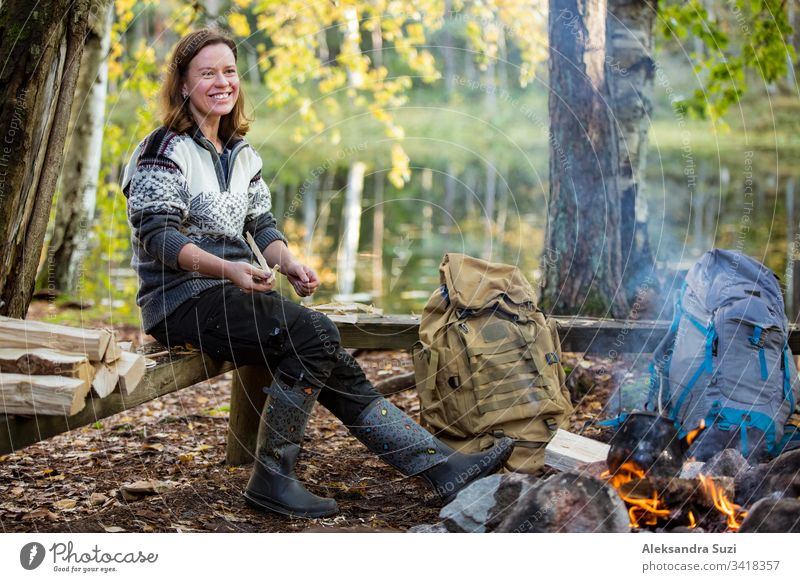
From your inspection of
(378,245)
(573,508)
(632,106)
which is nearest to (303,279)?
(573,508)

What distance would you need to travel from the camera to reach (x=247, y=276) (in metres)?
2.53

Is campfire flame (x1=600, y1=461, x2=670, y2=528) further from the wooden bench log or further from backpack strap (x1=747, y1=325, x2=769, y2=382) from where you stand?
the wooden bench log

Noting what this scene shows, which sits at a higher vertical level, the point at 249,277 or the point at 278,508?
the point at 249,277

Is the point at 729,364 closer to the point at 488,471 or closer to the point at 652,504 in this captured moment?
the point at 652,504

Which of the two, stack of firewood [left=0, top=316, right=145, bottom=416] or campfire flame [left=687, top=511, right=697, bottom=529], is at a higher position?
stack of firewood [left=0, top=316, right=145, bottom=416]

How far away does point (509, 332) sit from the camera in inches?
117

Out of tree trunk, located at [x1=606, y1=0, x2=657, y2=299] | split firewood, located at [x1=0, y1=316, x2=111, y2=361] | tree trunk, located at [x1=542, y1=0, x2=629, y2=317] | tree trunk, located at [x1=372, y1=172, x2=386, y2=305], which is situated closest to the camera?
split firewood, located at [x1=0, y1=316, x2=111, y2=361]

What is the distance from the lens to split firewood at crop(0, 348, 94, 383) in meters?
2.09

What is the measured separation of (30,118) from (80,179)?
3.57 metres

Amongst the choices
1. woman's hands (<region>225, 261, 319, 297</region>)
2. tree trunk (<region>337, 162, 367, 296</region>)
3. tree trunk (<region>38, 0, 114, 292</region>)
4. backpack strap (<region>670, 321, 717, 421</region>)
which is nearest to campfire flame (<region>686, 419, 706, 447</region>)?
backpack strap (<region>670, 321, 717, 421</region>)

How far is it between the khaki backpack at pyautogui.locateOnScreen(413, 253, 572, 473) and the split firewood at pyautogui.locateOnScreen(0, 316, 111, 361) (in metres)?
1.13

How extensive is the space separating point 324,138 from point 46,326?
44.9 feet

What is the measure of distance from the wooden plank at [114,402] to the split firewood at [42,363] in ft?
0.33
